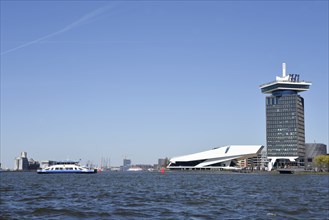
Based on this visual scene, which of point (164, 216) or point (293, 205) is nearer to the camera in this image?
point (164, 216)

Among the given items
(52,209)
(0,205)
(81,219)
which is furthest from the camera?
(0,205)

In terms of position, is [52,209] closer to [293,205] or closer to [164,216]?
[164,216]

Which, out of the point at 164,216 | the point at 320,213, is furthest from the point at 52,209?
the point at 320,213

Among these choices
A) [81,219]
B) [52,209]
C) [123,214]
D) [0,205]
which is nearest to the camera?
[81,219]

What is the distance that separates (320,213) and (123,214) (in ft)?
46.6

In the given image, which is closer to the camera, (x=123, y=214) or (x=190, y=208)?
(x=123, y=214)

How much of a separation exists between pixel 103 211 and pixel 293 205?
16.7m

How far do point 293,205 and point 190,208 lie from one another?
9.72 meters

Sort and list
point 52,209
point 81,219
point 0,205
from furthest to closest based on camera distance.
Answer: point 0,205 → point 52,209 → point 81,219

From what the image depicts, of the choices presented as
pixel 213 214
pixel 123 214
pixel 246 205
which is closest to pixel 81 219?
pixel 123 214

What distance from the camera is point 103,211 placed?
3441 centimetres

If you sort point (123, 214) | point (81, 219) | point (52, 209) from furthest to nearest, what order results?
point (52, 209) < point (123, 214) < point (81, 219)

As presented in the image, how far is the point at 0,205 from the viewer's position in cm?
3828

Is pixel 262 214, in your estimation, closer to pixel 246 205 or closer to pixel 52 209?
pixel 246 205
